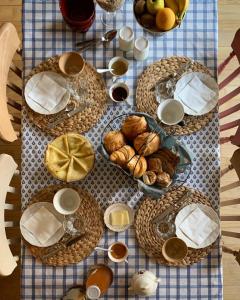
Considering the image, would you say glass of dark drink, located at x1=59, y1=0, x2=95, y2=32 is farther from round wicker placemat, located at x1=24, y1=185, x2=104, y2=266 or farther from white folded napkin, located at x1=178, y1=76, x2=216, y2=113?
round wicker placemat, located at x1=24, y1=185, x2=104, y2=266

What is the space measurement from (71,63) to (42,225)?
1.98 feet

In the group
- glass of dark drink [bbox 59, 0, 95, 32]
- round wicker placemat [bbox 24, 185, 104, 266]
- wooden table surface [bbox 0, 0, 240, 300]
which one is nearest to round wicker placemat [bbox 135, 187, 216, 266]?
round wicker placemat [bbox 24, 185, 104, 266]

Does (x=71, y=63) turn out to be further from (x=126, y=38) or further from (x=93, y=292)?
(x=93, y=292)

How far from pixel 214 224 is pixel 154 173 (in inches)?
13.2

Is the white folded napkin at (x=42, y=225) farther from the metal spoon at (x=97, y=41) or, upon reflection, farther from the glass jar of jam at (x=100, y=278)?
the metal spoon at (x=97, y=41)

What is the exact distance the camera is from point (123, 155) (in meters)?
1.52

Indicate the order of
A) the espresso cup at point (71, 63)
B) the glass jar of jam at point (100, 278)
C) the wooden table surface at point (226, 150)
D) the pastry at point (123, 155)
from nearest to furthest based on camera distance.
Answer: the pastry at point (123, 155) → the glass jar of jam at point (100, 278) → the espresso cup at point (71, 63) → the wooden table surface at point (226, 150)

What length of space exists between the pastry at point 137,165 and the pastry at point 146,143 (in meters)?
0.02

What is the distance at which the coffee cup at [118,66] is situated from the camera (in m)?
1.77

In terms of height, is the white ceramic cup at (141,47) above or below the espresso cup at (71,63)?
above

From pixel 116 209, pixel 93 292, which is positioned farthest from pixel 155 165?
pixel 93 292

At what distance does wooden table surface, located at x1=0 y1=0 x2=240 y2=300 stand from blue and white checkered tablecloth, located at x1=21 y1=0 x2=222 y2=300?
2.55 feet

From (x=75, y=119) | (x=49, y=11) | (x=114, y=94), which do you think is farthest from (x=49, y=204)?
(x=49, y=11)

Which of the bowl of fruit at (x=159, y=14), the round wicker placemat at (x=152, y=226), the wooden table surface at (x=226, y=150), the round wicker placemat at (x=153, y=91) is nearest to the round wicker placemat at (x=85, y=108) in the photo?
the round wicker placemat at (x=153, y=91)
